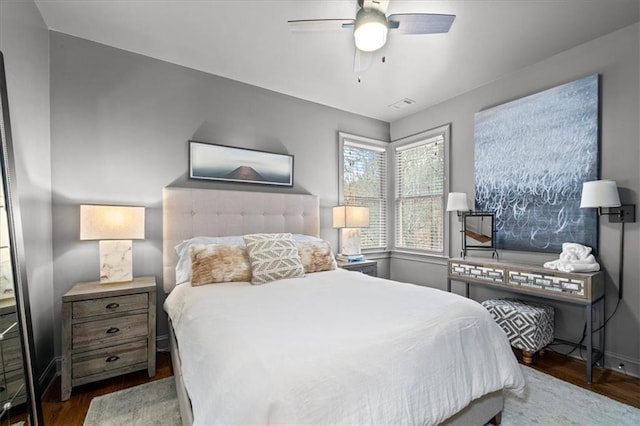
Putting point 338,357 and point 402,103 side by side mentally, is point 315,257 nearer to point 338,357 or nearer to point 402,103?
point 338,357

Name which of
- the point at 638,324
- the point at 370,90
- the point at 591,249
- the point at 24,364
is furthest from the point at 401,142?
the point at 24,364

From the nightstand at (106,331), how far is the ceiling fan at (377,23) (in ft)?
7.72

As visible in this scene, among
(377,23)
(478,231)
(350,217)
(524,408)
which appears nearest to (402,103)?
(350,217)

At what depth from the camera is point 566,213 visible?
8.82ft

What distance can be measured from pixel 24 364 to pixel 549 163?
4242mm

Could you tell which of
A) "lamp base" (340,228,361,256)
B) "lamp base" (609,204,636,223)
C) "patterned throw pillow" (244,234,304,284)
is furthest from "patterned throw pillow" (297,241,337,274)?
"lamp base" (609,204,636,223)

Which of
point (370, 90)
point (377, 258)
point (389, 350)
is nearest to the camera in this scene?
point (389, 350)

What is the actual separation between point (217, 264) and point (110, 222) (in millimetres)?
920

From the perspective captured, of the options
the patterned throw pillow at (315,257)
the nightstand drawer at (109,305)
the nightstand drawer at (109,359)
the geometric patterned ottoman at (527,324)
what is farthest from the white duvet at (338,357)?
the geometric patterned ottoman at (527,324)

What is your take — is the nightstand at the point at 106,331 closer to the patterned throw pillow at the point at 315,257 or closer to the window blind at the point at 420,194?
the patterned throw pillow at the point at 315,257

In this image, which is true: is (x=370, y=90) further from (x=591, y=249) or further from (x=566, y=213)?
(x=591, y=249)

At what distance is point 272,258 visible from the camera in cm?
244

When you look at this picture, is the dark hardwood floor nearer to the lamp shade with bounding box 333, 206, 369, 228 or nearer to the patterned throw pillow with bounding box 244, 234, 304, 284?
the patterned throw pillow with bounding box 244, 234, 304, 284

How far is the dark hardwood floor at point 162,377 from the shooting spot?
6.21ft
